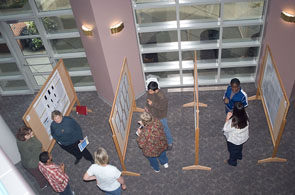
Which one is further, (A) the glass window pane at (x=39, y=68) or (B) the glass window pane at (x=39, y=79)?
(B) the glass window pane at (x=39, y=79)

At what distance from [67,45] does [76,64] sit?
553 millimetres

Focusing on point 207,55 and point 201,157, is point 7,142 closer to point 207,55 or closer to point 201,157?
point 201,157

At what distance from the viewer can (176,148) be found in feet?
19.2

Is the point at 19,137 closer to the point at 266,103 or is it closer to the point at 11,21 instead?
the point at 11,21

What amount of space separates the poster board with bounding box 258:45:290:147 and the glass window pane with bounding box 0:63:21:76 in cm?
587

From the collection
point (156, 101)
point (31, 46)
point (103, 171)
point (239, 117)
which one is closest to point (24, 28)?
point (31, 46)

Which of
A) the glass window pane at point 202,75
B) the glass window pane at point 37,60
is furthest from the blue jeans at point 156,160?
the glass window pane at point 37,60

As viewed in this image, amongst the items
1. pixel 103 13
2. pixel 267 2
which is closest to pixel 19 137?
pixel 103 13

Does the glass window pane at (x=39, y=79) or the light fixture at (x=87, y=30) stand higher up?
the light fixture at (x=87, y=30)

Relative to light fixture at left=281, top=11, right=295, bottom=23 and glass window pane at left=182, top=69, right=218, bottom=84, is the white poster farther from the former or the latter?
light fixture at left=281, top=11, right=295, bottom=23

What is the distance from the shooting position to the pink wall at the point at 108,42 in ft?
18.4

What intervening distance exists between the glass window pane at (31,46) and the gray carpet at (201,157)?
5.34 feet

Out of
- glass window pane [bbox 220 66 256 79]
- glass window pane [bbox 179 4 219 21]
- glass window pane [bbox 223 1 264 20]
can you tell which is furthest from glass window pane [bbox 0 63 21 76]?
glass window pane [bbox 223 1 264 20]

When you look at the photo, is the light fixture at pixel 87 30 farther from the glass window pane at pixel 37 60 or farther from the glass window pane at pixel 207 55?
the glass window pane at pixel 207 55
